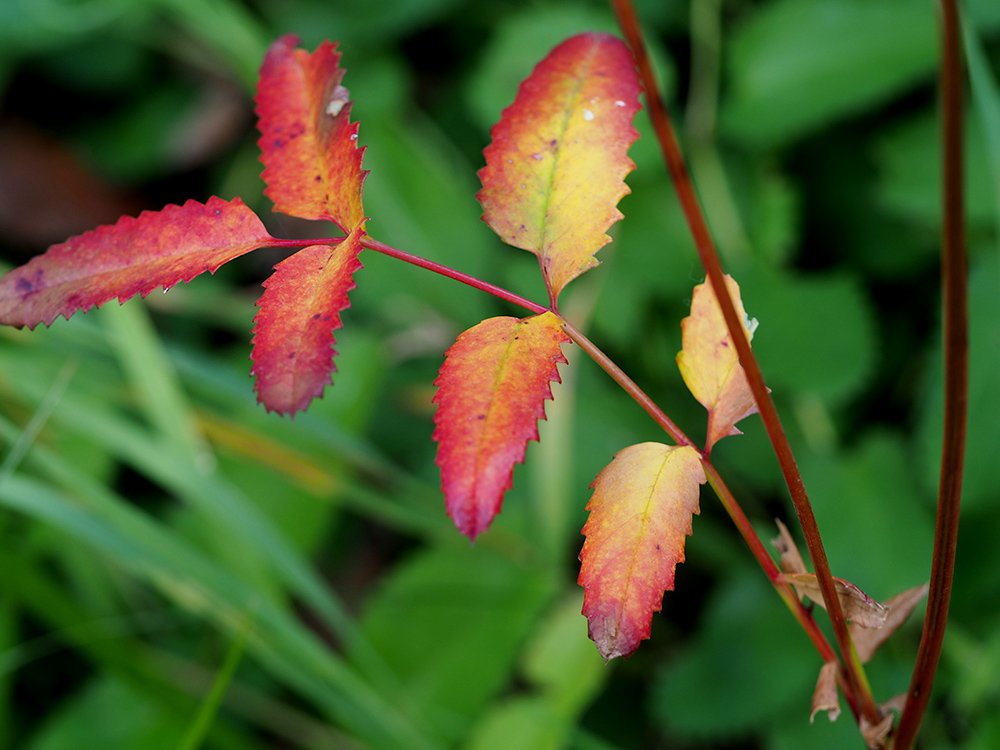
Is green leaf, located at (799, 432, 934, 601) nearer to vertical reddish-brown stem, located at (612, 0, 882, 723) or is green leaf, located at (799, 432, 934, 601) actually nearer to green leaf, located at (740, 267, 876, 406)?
green leaf, located at (740, 267, 876, 406)

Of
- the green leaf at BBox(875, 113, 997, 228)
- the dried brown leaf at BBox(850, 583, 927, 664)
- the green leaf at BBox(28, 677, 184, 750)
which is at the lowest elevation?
the green leaf at BBox(28, 677, 184, 750)

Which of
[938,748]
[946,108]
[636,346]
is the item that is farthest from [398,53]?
[946,108]

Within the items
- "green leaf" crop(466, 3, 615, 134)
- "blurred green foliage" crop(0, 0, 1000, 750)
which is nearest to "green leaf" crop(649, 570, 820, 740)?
"blurred green foliage" crop(0, 0, 1000, 750)

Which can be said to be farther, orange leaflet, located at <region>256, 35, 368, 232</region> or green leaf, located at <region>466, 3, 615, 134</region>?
green leaf, located at <region>466, 3, 615, 134</region>

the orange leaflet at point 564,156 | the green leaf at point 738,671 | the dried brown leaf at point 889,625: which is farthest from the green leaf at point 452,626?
the orange leaflet at point 564,156

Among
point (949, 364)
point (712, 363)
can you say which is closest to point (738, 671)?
point (712, 363)

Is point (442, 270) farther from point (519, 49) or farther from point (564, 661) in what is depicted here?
point (519, 49)

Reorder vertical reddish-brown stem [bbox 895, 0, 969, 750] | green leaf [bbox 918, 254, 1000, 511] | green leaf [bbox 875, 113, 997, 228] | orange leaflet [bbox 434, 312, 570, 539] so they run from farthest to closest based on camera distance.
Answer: green leaf [bbox 875, 113, 997, 228]
green leaf [bbox 918, 254, 1000, 511]
orange leaflet [bbox 434, 312, 570, 539]
vertical reddish-brown stem [bbox 895, 0, 969, 750]
